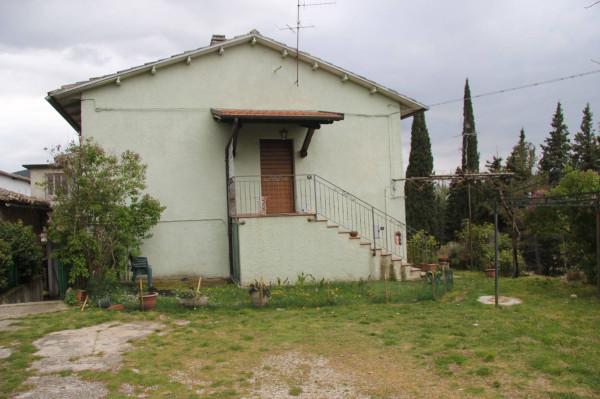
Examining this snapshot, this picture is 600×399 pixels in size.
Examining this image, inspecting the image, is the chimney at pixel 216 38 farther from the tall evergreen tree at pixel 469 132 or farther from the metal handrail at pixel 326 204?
the tall evergreen tree at pixel 469 132

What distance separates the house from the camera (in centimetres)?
1180

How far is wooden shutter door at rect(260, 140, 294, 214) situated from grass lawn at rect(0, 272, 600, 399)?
4.04 metres

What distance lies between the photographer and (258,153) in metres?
13.0

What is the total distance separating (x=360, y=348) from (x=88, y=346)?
3.73 m

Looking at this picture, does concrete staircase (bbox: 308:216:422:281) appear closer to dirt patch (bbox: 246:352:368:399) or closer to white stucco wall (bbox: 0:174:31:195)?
dirt patch (bbox: 246:352:368:399)

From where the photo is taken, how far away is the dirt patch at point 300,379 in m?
4.86

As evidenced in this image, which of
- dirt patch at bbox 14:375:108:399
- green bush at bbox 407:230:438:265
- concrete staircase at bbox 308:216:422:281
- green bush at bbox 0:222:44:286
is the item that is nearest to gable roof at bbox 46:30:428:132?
green bush at bbox 0:222:44:286

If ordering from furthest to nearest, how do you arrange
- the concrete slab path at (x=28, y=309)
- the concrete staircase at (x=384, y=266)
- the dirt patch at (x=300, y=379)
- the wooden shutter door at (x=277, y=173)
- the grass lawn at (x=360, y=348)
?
the wooden shutter door at (x=277, y=173) → the concrete staircase at (x=384, y=266) → the concrete slab path at (x=28, y=309) → the grass lawn at (x=360, y=348) → the dirt patch at (x=300, y=379)

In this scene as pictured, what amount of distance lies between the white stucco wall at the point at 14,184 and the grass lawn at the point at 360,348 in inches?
1018

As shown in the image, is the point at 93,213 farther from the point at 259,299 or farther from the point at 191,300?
the point at 259,299

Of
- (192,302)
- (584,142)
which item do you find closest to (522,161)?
(584,142)

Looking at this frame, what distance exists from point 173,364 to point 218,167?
24.8ft

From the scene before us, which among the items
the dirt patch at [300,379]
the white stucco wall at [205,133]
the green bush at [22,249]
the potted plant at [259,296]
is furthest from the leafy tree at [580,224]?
the green bush at [22,249]

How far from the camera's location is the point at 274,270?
11.5 m
